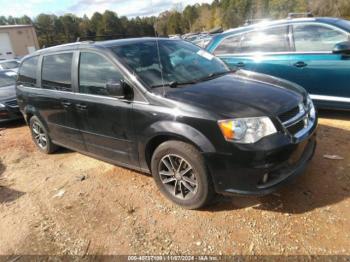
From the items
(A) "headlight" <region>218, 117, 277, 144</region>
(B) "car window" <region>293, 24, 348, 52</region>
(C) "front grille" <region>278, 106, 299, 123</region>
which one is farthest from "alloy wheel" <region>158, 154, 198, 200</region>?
(B) "car window" <region>293, 24, 348, 52</region>

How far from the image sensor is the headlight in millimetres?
2664

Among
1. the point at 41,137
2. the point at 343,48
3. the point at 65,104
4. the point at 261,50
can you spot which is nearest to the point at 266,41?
the point at 261,50

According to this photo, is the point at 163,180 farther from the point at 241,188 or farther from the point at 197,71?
the point at 197,71

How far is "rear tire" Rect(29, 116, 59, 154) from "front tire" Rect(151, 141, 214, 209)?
2.61 meters

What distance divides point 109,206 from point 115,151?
653mm

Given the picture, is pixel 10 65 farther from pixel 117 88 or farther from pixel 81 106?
pixel 117 88

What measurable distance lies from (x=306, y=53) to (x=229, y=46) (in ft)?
5.05

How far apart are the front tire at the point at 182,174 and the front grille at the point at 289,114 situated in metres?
0.82

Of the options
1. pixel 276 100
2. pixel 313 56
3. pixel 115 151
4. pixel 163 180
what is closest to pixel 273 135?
pixel 276 100

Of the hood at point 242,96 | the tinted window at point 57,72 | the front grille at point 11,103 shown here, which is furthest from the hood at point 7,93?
the hood at point 242,96

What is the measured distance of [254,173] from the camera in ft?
8.78

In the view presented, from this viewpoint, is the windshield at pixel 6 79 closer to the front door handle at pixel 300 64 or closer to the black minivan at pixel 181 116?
the black minivan at pixel 181 116

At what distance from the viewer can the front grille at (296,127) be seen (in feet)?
9.26

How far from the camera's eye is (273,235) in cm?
270
